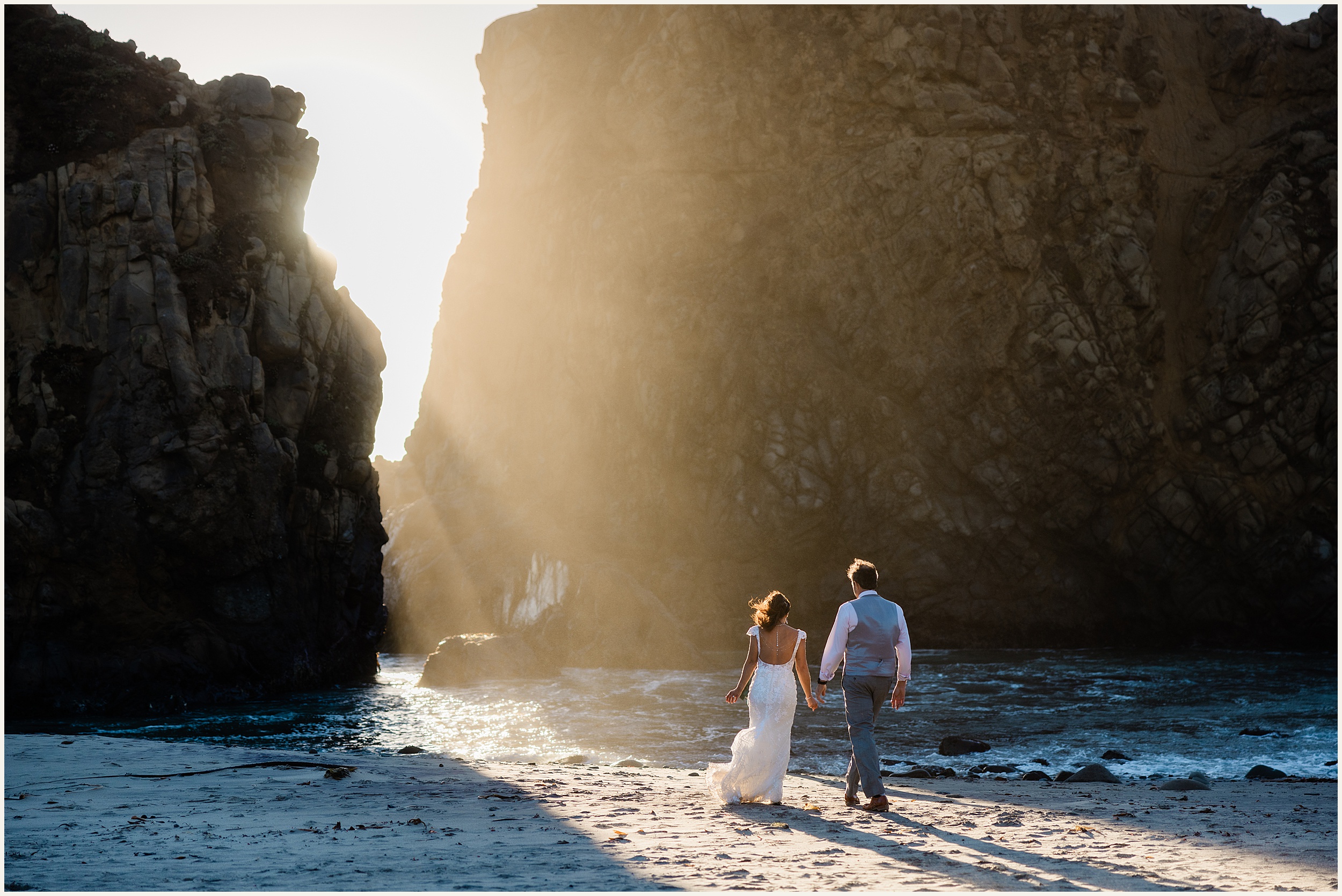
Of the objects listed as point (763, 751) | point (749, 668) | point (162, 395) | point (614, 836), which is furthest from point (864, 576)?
point (162, 395)

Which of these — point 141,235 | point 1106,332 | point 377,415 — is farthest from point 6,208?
point 1106,332

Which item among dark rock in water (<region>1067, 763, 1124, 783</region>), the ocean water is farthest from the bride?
the ocean water

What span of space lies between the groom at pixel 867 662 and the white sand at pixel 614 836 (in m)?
0.60

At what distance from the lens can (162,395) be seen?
2767 cm

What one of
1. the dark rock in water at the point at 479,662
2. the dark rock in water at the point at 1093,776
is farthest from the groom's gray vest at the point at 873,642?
the dark rock in water at the point at 479,662

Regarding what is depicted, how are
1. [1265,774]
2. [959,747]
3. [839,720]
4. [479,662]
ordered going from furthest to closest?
[479,662] < [839,720] < [959,747] < [1265,774]

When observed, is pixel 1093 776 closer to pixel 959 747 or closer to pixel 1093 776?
pixel 1093 776

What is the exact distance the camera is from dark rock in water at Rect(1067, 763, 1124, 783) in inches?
518

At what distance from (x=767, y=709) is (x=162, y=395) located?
24792 millimetres

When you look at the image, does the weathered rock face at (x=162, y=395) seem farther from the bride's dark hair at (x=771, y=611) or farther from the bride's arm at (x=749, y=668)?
the bride's dark hair at (x=771, y=611)

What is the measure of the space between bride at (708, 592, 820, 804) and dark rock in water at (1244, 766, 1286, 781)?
9.06m

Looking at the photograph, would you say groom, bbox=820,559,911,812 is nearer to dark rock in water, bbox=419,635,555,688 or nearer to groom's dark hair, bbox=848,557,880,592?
groom's dark hair, bbox=848,557,880,592

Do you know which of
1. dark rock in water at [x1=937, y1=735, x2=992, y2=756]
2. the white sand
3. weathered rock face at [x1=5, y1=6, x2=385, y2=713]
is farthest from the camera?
weathered rock face at [x1=5, y1=6, x2=385, y2=713]

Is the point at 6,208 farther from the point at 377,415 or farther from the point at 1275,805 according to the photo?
the point at 1275,805
